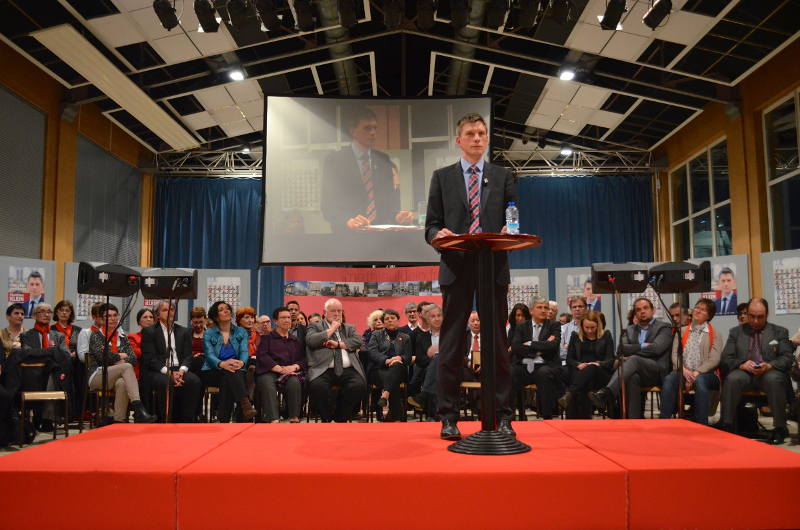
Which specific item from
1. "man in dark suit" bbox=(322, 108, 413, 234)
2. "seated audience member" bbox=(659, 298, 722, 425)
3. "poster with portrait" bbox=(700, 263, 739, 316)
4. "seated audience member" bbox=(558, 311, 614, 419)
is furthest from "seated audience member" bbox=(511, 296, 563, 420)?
"poster with portrait" bbox=(700, 263, 739, 316)

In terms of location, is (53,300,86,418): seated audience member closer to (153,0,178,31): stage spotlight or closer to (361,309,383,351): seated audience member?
(361,309,383,351): seated audience member

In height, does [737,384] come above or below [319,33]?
below

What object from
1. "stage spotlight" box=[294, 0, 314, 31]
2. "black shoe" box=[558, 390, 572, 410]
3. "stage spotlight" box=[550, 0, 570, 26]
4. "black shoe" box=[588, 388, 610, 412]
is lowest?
"black shoe" box=[558, 390, 572, 410]

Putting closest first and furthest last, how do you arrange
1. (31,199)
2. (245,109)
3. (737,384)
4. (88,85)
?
1. (737,384)
2. (31,199)
3. (88,85)
4. (245,109)

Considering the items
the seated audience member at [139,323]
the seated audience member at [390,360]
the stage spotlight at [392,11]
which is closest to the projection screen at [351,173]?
the seated audience member at [390,360]

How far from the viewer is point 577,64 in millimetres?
8797

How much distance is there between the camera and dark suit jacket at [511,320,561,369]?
592 cm

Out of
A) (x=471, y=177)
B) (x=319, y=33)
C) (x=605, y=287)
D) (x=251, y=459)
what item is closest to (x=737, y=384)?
(x=605, y=287)

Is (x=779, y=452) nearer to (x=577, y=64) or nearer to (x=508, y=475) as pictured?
(x=508, y=475)

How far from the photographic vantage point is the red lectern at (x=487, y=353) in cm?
231

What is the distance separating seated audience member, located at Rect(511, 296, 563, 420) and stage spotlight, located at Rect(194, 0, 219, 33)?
4.22m

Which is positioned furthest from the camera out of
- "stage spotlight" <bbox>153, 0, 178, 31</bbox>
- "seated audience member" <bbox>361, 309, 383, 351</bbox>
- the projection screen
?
the projection screen

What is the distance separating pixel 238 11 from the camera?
597 centimetres

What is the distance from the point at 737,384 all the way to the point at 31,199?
8495 millimetres
